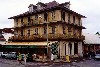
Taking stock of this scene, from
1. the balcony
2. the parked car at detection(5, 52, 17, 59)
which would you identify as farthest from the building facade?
the parked car at detection(5, 52, 17, 59)

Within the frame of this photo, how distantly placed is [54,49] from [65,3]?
38.5 ft

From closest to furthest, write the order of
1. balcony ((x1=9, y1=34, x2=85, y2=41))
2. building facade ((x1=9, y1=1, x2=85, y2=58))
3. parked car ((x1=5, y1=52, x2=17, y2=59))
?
Result: 1. balcony ((x1=9, y1=34, x2=85, y2=41))
2. parked car ((x1=5, y1=52, x2=17, y2=59))
3. building facade ((x1=9, y1=1, x2=85, y2=58))

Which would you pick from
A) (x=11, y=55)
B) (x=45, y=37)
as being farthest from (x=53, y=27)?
(x=11, y=55)

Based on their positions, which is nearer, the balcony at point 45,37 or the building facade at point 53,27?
the balcony at point 45,37

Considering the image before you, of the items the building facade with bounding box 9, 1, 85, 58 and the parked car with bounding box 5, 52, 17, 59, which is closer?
the parked car with bounding box 5, 52, 17, 59

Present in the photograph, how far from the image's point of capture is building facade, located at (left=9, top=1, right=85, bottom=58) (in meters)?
39.3

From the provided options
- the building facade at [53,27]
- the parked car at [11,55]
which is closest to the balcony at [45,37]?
the building facade at [53,27]

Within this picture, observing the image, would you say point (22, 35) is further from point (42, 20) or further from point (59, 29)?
point (59, 29)

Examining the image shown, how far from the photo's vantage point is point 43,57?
36.4 meters

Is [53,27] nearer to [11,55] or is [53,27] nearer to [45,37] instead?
[45,37]

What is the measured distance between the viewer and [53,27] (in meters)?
40.6

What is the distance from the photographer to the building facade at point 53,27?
39.3 m

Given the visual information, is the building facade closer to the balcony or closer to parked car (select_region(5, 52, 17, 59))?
the balcony

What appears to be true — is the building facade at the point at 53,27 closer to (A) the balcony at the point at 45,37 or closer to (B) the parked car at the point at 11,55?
(A) the balcony at the point at 45,37
